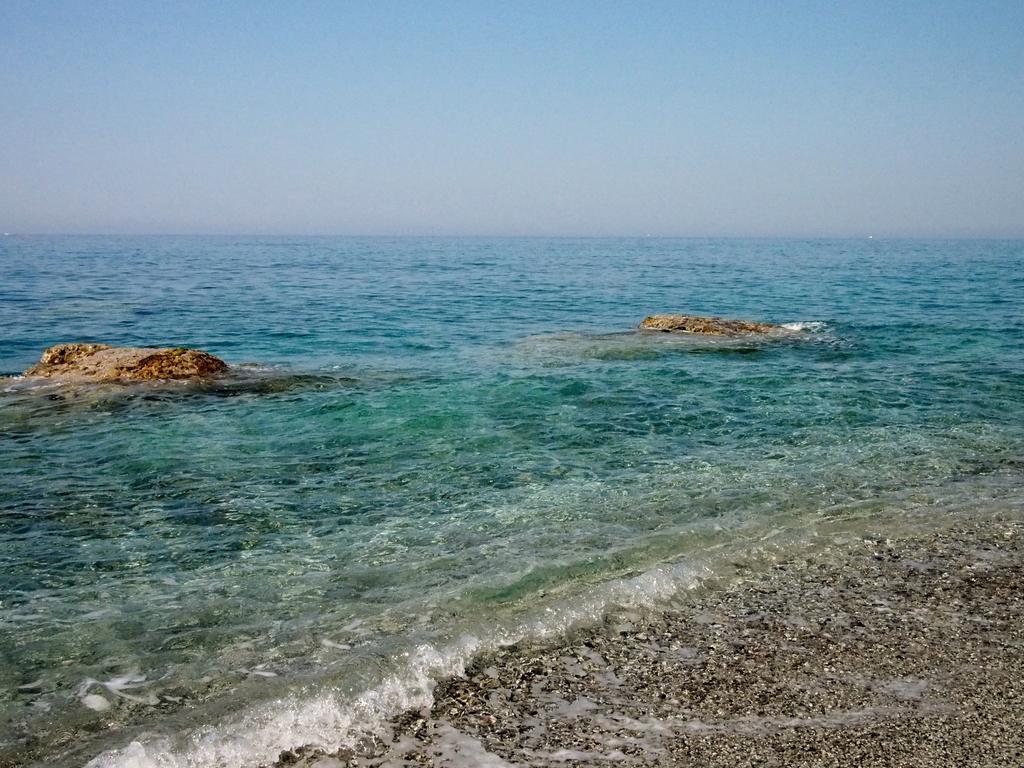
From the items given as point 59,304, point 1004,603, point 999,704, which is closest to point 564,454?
point 1004,603

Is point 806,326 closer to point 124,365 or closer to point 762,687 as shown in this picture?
point 124,365

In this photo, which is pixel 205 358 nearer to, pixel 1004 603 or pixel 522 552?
pixel 522 552

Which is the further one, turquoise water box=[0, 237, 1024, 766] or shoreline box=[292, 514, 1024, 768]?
turquoise water box=[0, 237, 1024, 766]

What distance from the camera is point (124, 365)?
14.5 meters

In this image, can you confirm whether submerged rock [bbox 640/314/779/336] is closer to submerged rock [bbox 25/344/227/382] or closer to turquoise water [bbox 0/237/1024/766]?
turquoise water [bbox 0/237/1024/766]

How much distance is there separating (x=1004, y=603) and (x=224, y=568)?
661cm

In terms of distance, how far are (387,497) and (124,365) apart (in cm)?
877

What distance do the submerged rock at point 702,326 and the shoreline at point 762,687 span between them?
600 inches

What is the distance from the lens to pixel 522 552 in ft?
23.2

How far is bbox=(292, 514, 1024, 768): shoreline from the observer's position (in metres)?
4.19

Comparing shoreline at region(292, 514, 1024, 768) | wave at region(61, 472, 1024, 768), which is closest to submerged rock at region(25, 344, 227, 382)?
wave at region(61, 472, 1024, 768)

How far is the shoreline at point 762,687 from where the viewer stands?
165 inches

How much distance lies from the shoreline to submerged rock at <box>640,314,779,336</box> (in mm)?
15252

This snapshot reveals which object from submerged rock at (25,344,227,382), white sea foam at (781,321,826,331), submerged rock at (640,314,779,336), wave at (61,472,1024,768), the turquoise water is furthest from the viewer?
white sea foam at (781,321,826,331)
